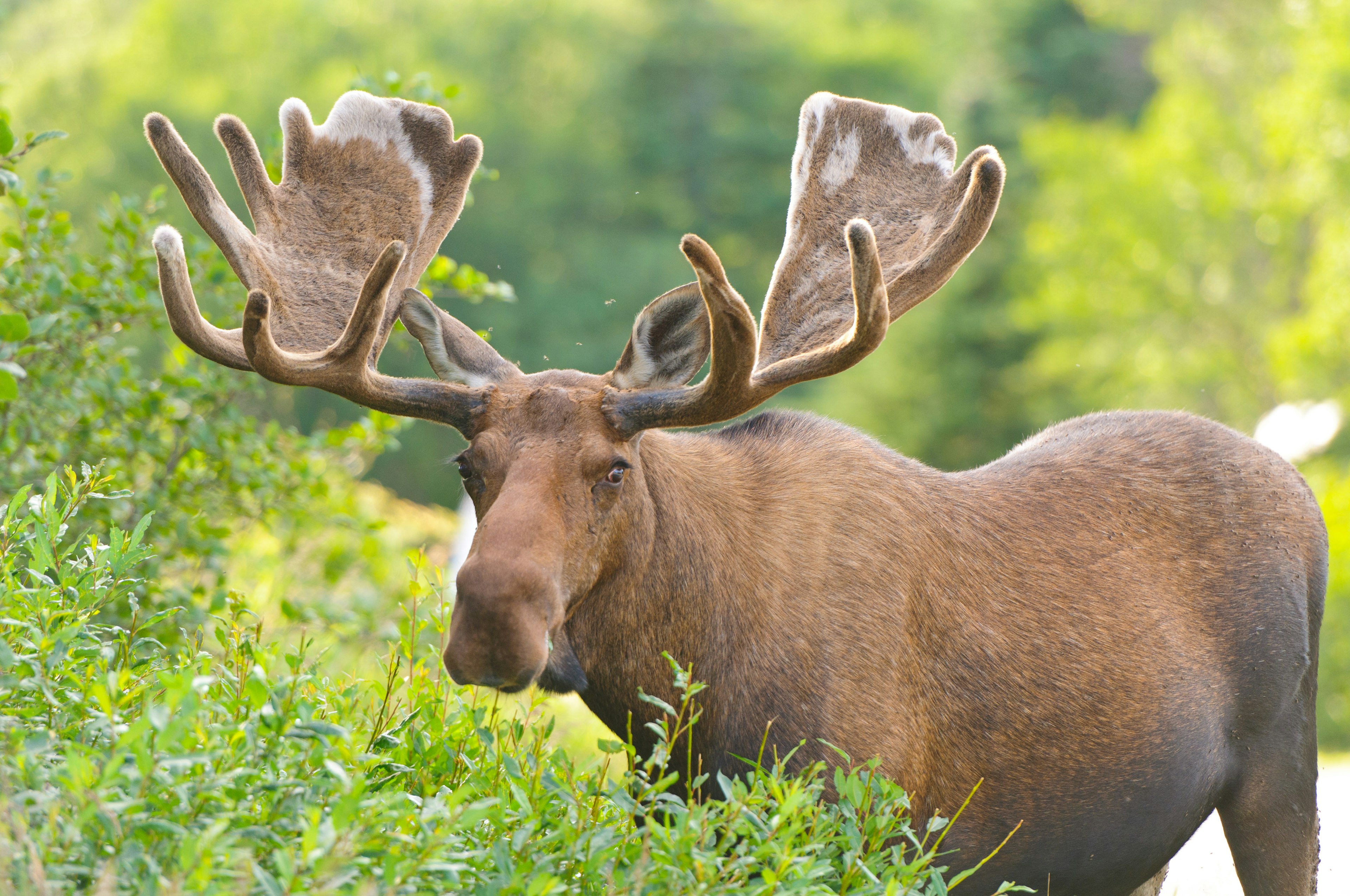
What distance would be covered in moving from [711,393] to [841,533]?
0.59m

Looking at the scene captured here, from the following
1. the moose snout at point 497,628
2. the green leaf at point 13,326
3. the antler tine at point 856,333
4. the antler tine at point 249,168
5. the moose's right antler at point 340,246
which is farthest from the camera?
the antler tine at point 249,168

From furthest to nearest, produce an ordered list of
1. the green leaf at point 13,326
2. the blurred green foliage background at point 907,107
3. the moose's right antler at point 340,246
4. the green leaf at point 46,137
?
the blurred green foliage background at point 907,107
the green leaf at point 46,137
the moose's right antler at point 340,246
the green leaf at point 13,326

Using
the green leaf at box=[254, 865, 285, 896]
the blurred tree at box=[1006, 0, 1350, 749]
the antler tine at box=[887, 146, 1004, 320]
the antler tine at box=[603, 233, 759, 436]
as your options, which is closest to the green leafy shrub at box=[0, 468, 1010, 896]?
the green leaf at box=[254, 865, 285, 896]

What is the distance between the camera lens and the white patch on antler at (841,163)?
4.58 meters

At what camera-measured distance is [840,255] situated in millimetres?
4348

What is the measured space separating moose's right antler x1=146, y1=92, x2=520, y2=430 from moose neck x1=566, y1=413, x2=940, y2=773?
24.7 inches

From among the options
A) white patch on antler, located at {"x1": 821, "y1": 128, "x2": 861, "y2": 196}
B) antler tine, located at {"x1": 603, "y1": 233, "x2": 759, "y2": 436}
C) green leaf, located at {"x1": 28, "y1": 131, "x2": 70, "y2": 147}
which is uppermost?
white patch on antler, located at {"x1": 821, "y1": 128, "x2": 861, "y2": 196}

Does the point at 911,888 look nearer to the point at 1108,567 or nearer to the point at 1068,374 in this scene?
the point at 1108,567

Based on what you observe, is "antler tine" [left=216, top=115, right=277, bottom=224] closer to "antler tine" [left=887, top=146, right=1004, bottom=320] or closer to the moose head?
the moose head

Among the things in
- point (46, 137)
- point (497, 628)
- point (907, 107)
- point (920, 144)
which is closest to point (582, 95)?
point (907, 107)

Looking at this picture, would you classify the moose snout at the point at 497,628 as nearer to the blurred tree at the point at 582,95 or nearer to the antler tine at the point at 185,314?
the antler tine at the point at 185,314

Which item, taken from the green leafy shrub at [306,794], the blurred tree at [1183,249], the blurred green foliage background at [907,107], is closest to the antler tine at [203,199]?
the green leafy shrub at [306,794]

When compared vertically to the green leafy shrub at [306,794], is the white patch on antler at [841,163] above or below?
above

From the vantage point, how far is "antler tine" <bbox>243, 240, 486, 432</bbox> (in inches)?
139
